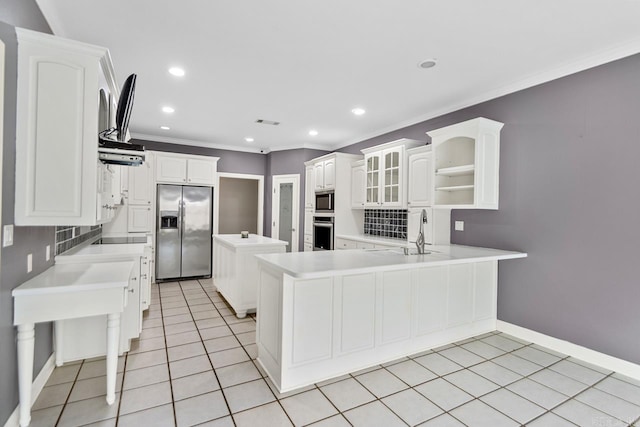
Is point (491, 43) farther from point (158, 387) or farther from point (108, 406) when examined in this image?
point (108, 406)

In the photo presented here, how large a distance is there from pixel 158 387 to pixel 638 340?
3646mm

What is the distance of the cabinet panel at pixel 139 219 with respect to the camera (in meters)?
5.05

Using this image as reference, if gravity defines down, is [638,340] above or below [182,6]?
below

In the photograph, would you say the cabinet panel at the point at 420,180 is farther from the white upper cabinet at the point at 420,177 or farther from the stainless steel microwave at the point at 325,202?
the stainless steel microwave at the point at 325,202

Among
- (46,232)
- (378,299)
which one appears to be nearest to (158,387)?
(46,232)

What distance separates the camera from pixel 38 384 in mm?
2088

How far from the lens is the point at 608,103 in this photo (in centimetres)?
260

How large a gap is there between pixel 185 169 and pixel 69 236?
9.66 feet

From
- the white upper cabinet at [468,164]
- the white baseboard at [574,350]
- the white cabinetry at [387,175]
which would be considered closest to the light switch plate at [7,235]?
the white upper cabinet at [468,164]

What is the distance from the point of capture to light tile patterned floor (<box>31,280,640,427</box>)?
1.90m

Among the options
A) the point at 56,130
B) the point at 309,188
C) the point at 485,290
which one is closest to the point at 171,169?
the point at 309,188

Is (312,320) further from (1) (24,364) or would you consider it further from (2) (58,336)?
(2) (58,336)

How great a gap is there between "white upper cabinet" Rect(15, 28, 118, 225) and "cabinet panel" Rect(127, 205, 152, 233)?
3555 mm

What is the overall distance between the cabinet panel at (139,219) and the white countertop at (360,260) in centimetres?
355
